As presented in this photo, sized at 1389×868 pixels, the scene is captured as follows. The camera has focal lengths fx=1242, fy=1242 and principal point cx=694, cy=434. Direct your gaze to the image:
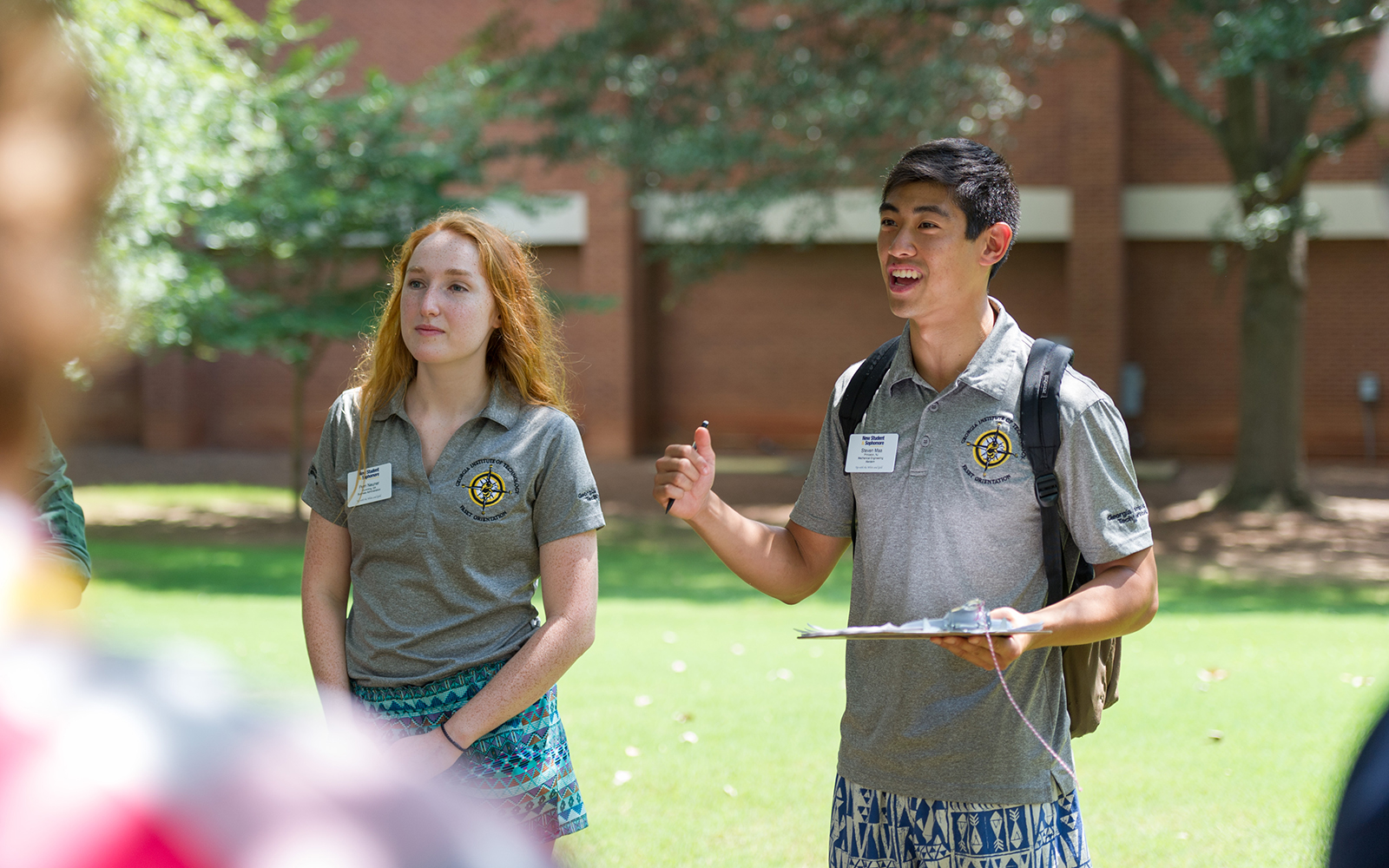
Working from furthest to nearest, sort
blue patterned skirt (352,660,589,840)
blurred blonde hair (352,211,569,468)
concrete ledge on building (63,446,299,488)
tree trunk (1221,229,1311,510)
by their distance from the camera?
concrete ledge on building (63,446,299,488) < tree trunk (1221,229,1311,510) < blurred blonde hair (352,211,569,468) < blue patterned skirt (352,660,589,840)

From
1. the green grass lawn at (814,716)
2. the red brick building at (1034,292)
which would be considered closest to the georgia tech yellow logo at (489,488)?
the green grass lawn at (814,716)

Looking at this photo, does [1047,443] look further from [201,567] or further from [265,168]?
[265,168]

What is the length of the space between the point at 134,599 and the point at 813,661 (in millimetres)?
6547

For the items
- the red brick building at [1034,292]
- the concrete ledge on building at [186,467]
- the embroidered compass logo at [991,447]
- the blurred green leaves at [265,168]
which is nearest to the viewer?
the embroidered compass logo at [991,447]

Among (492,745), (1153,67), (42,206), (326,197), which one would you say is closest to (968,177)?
(492,745)

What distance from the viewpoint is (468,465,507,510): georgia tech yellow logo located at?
2.81 metres

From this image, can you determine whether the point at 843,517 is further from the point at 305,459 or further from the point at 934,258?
the point at 305,459

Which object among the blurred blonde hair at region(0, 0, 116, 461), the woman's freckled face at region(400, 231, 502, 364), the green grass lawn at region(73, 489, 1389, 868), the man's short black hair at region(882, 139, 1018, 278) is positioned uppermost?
the man's short black hair at region(882, 139, 1018, 278)

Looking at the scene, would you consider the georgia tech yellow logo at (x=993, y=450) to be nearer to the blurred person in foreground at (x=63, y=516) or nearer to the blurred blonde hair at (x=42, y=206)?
the blurred person in foreground at (x=63, y=516)

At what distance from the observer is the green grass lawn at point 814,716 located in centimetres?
502

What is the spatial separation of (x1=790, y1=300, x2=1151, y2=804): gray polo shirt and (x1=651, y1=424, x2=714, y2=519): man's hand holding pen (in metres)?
0.34

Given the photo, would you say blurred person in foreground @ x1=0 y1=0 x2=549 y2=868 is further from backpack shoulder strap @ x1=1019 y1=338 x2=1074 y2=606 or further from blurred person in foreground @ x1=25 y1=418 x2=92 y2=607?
backpack shoulder strap @ x1=1019 y1=338 x2=1074 y2=606

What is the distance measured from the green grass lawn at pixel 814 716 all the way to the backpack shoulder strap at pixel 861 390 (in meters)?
1.09

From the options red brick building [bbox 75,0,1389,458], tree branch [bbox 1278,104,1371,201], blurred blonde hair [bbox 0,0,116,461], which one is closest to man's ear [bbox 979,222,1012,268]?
blurred blonde hair [bbox 0,0,116,461]
